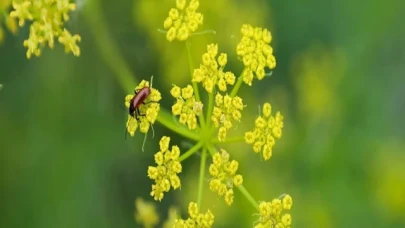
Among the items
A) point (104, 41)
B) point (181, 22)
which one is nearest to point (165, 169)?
point (181, 22)

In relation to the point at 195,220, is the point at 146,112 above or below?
above

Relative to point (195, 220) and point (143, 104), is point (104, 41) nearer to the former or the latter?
point (143, 104)

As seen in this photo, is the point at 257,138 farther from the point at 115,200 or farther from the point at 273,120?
the point at 115,200

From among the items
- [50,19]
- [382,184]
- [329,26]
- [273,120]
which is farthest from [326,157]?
[50,19]

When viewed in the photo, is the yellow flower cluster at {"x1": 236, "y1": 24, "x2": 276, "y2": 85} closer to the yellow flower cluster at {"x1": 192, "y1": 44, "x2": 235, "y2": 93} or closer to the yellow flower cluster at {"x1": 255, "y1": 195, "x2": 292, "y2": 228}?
the yellow flower cluster at {"x1": 192, "y1": 44, "x2": 235, "y2": 93}

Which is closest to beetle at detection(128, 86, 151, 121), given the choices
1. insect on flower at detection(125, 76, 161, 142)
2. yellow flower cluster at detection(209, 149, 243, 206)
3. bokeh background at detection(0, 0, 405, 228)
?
insect on flower at detection(125, 76, 161, 142)
